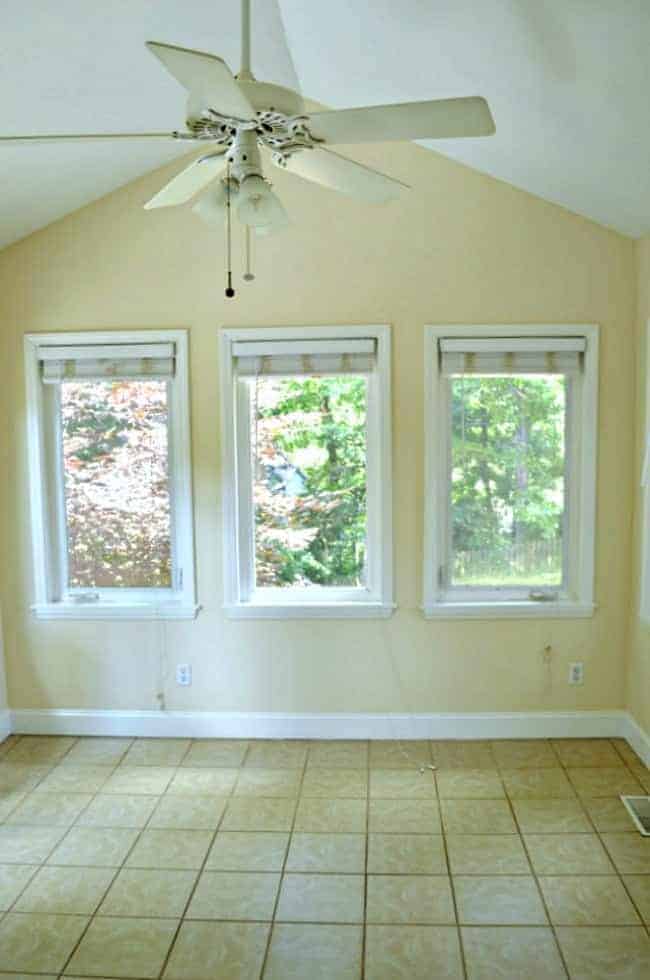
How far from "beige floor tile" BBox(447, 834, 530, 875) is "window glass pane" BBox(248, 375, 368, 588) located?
1325mm

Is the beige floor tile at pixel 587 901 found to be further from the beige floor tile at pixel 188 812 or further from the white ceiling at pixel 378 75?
the white ceiling at pixel 378 75

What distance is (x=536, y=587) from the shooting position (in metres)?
3.51

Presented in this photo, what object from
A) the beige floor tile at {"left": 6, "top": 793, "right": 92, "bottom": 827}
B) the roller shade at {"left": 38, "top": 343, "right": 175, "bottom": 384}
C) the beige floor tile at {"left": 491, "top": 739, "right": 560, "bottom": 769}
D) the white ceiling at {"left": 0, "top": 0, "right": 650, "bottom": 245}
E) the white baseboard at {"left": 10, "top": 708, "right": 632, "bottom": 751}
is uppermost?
the white ceiling at {"left": 0, "top": 0, "right": 650, "bottom": 245}

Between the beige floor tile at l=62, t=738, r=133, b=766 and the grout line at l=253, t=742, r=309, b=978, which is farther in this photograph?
the beige floor tile at l=62, t=738, r=133, b=766

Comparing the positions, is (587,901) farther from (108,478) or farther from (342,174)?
(108,478)

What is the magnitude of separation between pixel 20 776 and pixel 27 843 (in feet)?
1.92

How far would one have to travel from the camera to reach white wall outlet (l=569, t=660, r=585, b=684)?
3.47 m

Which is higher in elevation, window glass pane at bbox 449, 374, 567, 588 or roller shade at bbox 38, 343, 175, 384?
roller shade at bbox 38, 343, 175, 384

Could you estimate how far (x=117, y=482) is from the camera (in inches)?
140

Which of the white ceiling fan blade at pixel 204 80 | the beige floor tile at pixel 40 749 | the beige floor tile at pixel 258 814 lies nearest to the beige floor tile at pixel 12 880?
the beige floor tile at pixel 258 814

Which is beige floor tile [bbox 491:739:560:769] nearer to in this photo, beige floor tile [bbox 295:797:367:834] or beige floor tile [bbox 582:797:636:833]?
beige floor tile [bbox 582:797:636:833]

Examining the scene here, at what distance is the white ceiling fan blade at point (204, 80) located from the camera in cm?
132

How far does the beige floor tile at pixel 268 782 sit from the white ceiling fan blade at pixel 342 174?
2488 mm

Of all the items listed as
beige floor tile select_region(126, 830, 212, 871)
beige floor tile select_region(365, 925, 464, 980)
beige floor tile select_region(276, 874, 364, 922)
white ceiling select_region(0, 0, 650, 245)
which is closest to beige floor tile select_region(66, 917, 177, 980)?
beige floor tile select_region(126, 830, 212, 871)
